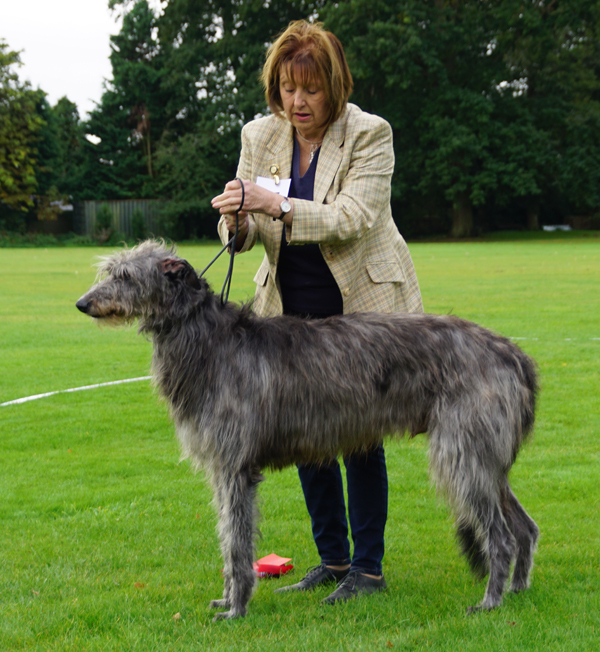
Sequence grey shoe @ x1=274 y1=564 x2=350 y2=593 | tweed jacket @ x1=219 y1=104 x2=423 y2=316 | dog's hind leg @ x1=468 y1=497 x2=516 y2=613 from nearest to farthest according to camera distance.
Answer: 1. dog's hind leg @ x1=468 y1=497 x2=516 y2=613
2. tweed jacket @ x1=219 y1=104 x2=423 y2=316
3. grey shoe @ x1=274 y1=564 x2=350 y2=593

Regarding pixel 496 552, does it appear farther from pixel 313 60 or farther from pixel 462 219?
pixel 462 219

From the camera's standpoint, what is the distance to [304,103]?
406cm

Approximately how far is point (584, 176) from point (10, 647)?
45094 millimetres

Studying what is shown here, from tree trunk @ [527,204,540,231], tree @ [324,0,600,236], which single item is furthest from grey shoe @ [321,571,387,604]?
tree trunk @ [527,204,540,231]

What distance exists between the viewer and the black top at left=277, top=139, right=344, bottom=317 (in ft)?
13.9

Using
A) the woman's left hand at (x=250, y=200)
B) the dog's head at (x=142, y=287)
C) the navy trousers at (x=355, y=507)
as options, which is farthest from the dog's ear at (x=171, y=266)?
the navy trousers at (x=355, y=507)

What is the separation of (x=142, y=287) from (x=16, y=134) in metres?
48.9

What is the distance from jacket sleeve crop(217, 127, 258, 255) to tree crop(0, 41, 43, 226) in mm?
46549

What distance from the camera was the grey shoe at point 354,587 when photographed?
4.12m

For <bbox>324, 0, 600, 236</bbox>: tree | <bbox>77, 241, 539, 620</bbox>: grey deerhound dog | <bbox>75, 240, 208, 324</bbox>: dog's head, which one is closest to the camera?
<bbox>75, 240, 208, 324</bbox>: dog's head

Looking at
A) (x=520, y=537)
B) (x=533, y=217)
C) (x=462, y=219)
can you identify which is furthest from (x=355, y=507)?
(x=533, y=217)

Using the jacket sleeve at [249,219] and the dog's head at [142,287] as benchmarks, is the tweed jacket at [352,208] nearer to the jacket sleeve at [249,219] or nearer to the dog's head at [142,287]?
the jacket sleeve at [249,219]

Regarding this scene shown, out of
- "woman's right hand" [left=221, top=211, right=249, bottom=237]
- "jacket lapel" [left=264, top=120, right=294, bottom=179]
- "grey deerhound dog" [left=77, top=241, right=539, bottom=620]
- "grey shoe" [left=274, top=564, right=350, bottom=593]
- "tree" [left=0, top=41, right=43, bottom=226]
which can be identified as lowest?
"grey shoe" [left=274, top=564, right=350, bottom=593]

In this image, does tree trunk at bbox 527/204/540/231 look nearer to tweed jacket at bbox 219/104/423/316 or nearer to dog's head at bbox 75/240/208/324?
tweed jacket at bbox 219/104/423/316
